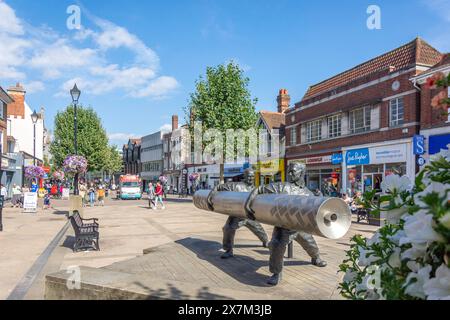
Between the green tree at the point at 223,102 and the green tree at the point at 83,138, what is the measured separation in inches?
811

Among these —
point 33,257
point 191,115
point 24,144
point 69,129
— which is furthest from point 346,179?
point 24,144

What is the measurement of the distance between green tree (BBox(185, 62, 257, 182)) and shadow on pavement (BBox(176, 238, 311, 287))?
2107cm

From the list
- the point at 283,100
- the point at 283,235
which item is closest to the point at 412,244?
the point at 283,235

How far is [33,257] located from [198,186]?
4408cm

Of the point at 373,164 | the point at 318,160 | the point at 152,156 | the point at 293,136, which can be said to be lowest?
the point at 373,164

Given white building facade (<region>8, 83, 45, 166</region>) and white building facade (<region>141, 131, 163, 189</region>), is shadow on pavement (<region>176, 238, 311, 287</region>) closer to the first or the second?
white building facade (<region>8, 83, 45, 166</region>)

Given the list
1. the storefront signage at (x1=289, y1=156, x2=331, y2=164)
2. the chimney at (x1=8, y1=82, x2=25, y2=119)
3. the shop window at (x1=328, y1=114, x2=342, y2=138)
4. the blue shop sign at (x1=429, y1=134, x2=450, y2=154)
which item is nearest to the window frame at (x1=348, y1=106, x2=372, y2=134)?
the shop window at (x1=328, y1=114, x2=342, y2=138)

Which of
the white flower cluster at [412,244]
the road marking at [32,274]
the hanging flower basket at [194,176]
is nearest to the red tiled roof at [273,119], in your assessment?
the hanging flower basket at [194,176]

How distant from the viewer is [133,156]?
8844 centimetres

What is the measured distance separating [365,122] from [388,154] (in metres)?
2.99

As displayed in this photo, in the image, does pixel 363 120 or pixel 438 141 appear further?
pixel 363 120

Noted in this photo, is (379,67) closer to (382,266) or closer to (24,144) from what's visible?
(382,266)

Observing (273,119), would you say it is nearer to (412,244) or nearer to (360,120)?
(360,120)

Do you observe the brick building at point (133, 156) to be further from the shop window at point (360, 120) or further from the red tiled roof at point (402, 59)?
the shop window at point (360, 120)
